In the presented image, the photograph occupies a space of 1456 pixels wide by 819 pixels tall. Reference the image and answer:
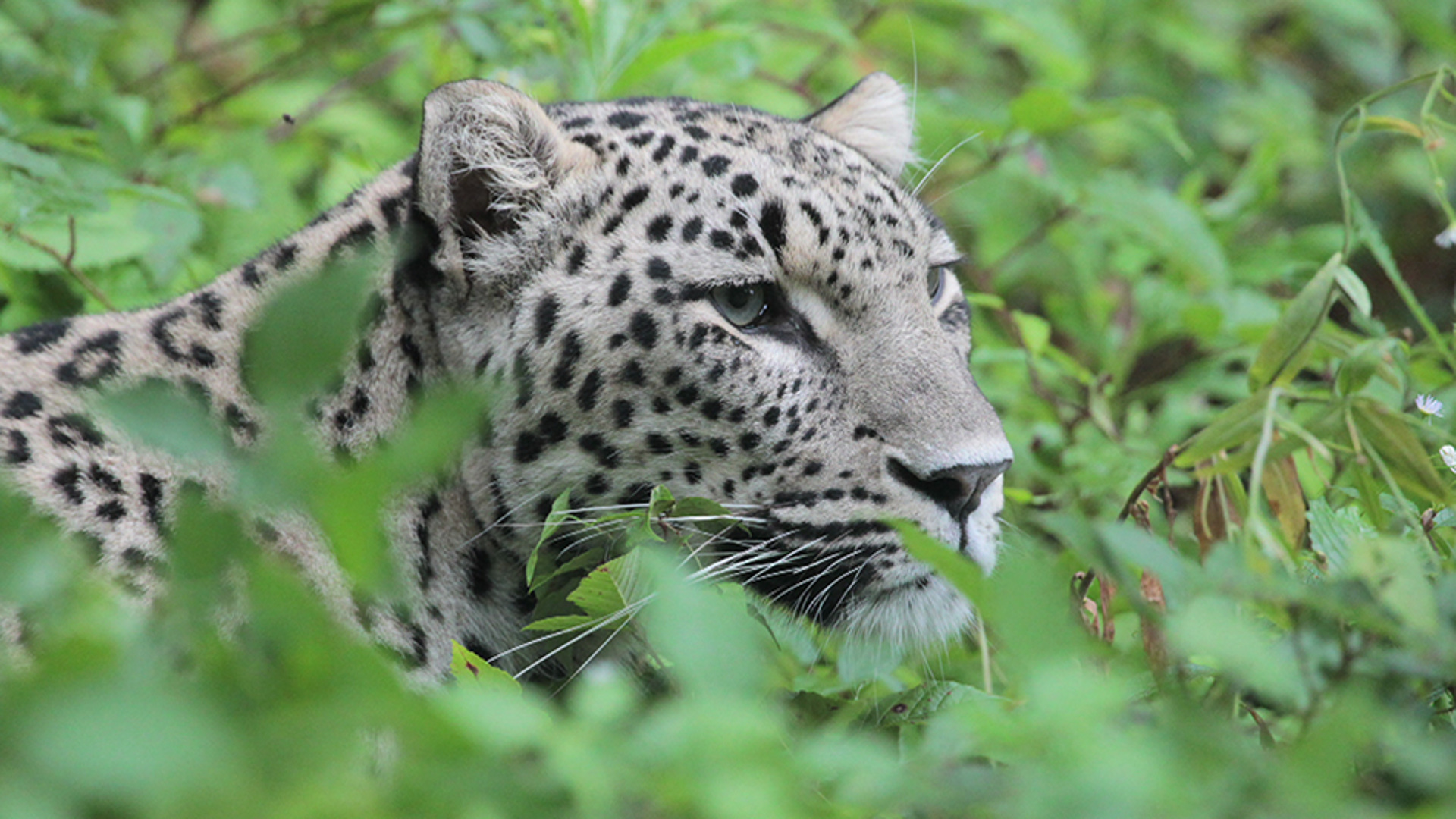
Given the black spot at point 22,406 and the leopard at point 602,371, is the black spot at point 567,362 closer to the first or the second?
the leopard at point 602,371

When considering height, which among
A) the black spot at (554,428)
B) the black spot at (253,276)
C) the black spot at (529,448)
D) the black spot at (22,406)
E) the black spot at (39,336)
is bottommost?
the black spot at (529,448)

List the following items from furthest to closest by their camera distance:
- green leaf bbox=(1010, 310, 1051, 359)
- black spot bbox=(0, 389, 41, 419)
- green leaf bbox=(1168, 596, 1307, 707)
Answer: green leaf bbox=(1010, 310, 1051, 359), black spot bbox=(0, 389, 41, 419), green leaf bbox=(1168, 596, 1307, 707)

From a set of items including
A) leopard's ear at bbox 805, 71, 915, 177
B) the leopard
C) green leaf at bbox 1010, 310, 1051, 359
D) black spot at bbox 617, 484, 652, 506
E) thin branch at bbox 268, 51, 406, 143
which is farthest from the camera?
thin branch at bbox 268, 51, 406, 143

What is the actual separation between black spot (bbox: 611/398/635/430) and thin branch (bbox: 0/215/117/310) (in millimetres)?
1900

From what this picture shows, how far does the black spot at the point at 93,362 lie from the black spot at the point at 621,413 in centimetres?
119

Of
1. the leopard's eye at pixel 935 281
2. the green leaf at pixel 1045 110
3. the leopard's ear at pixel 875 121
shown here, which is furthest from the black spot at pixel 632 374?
the green leaf at pixel 1045 110

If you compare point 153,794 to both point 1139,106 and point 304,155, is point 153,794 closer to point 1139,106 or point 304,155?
point 1139,106

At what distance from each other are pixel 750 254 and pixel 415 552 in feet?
3.63

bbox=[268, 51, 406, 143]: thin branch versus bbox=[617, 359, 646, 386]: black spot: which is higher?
bbox=[617, 359, 646, 386]: black spot

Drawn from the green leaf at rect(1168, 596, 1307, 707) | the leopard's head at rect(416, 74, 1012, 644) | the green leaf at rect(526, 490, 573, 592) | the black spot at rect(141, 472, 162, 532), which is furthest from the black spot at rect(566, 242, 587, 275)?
the green leaf at rect(1168, 596, 1307, 707)

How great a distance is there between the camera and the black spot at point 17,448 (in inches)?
117

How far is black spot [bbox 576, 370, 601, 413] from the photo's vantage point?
3.29 metres

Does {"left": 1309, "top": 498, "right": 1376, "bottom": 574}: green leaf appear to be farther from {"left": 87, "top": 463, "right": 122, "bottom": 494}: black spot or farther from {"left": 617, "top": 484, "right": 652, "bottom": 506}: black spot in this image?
{"left": 87, "top": 463, "right": 122, "bottom": 494}: black spot

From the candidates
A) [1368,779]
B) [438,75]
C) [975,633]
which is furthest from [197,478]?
[438,75]
